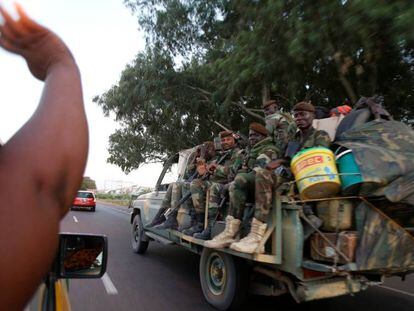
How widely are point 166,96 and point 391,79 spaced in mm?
8780

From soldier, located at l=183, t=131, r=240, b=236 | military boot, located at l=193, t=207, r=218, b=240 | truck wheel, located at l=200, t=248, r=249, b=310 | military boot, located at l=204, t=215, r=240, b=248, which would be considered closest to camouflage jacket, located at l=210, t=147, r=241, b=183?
soldier, located at l=183, t=131, r=240, b=236

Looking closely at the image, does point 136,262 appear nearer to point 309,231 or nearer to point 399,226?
point 309,231

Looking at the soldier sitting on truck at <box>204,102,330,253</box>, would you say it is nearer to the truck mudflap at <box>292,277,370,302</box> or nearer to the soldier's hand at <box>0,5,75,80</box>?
the truck mudflap at <box>292,277,370,302</box>

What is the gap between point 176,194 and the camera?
23.1 feet

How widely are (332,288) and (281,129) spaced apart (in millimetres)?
2301

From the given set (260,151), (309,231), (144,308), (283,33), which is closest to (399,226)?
(309,231)

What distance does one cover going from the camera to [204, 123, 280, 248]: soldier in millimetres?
4447

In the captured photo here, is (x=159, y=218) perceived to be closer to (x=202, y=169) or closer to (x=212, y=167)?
(x=202, y=169)

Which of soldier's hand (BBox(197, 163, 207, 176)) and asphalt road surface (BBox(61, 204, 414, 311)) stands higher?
soldier's hand (BBox(197, 163, 207, 176))

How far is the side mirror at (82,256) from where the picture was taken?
1.74m

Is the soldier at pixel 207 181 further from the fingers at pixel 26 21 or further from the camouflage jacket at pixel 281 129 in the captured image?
the fingers at pixel 26 21

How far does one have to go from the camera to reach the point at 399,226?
401cm

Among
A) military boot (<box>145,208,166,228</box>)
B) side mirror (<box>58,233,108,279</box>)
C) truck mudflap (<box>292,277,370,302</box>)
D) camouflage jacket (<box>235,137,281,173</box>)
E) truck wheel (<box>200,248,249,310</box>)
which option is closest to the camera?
side mirror (<box>58,233,108,279</box>)

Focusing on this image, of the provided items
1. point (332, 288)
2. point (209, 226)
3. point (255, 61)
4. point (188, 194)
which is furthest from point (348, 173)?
Result: point (255, 61)
